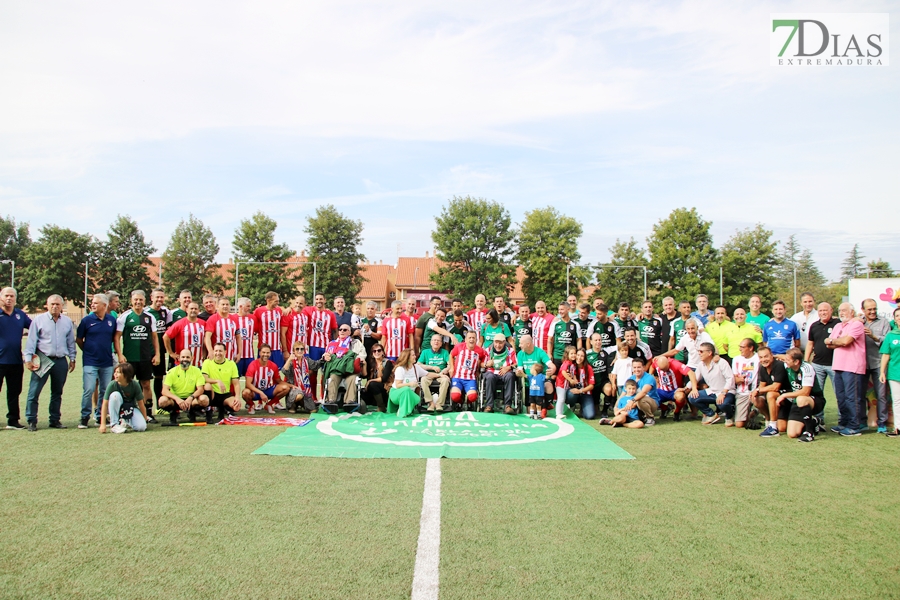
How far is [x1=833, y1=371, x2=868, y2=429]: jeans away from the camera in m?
7.45

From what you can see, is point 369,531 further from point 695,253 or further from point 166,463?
point 695,253

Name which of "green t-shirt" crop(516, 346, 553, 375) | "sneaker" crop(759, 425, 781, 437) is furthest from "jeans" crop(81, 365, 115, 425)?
"sneaker" crop(759, 425, 781, 437)

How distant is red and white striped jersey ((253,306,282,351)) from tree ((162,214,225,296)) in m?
37.2

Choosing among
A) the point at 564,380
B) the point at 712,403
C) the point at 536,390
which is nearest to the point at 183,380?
the point at 536,390

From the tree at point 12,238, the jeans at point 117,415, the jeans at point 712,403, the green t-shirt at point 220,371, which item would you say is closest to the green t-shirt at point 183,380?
the green t-shirt at point 220,371

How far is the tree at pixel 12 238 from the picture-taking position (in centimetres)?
5984

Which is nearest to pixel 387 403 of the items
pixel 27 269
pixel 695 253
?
pixel 695 253

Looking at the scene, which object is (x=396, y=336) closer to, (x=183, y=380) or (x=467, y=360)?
(x=467, y=360)

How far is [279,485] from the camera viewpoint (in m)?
4.83

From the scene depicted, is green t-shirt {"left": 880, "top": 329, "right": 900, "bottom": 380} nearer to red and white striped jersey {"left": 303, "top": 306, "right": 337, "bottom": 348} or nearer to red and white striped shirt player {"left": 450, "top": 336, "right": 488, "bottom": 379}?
red and white striped shirt player {"left": 450, "top": 336, "right": 488, "bottom": 379}

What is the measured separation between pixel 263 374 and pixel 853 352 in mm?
8125

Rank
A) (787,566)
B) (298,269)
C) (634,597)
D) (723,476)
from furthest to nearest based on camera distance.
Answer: (298,269) < (723,476) < (787,566) < (634,597)

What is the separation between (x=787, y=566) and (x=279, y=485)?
3.59m

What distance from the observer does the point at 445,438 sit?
689 centimetres
